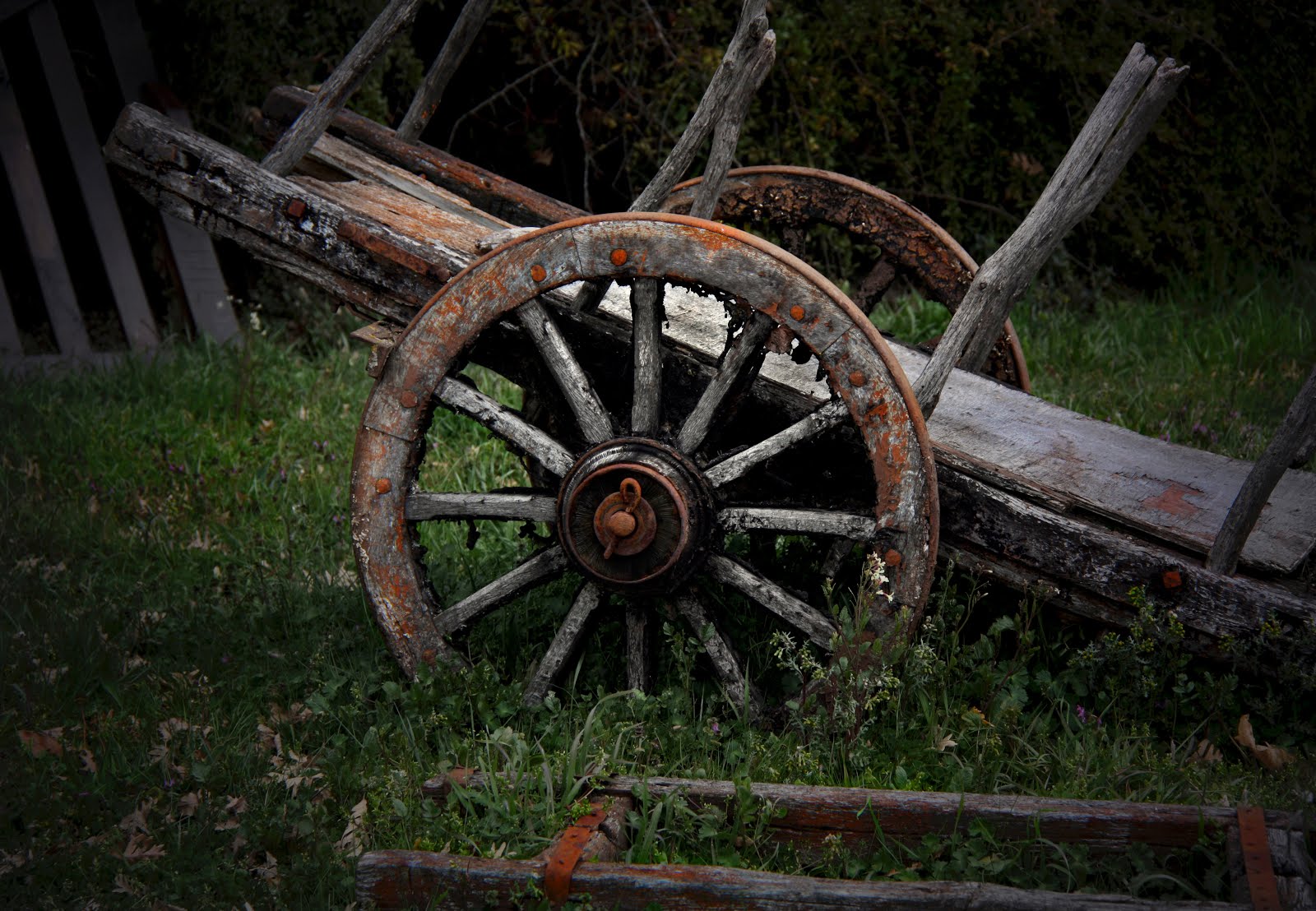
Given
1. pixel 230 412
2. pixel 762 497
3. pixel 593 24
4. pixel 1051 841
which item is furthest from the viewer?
pixel 593 24

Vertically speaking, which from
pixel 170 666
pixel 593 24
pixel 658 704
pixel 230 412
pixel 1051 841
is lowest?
pixel 1051 841

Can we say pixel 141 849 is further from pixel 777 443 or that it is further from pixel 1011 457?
pixel 1011 457

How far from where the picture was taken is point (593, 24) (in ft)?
19.2

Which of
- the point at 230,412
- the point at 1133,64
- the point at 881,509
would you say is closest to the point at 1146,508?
the point at 881,509

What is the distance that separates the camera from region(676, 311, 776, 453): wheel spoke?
251 centimetres

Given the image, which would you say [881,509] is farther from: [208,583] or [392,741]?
[208,583]

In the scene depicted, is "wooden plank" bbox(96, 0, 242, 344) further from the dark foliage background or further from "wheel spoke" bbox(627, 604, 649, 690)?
"wheel spoke" bbox(627, 604, 649, 690)

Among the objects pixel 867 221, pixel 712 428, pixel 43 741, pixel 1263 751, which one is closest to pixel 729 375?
pixel 712 428

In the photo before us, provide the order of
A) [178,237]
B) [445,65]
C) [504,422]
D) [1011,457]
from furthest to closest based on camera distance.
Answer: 1. [178,237]
2. [445,65]
3. [1011,457]
4. [504,422]

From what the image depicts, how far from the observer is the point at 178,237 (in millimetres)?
5754

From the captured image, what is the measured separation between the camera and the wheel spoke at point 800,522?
251 cm

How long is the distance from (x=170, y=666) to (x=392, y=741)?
88 cm

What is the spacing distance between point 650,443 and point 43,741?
1.71 m

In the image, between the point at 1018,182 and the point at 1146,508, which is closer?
the point at 1146,508
